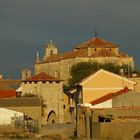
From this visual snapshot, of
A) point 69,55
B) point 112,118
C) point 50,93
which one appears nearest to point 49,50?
point 69,55

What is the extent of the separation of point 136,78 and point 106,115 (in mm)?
24283

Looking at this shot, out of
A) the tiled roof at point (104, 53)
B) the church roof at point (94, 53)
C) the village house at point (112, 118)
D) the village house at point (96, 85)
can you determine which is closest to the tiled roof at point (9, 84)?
the church roof at point (94, 53)

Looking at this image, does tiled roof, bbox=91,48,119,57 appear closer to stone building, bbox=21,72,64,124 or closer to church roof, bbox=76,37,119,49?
church roof, bbox=76,37,119,49

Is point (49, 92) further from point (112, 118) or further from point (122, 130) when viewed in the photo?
point (122, 130)

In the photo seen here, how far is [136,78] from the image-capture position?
79125 mm

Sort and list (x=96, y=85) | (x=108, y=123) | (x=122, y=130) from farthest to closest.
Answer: (x=96, y=85)
(x=108, y=123)
(x=122, y=130)

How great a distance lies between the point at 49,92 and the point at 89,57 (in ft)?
91.9

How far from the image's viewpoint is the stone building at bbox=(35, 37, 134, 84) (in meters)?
110

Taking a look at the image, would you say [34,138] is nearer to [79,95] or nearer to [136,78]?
[79,95]

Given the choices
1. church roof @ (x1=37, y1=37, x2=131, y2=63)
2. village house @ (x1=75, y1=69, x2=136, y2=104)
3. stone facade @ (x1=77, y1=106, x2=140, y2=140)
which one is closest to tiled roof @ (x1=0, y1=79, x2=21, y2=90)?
church roof @ (x1=37, y1=37, x2=131, y2=63)

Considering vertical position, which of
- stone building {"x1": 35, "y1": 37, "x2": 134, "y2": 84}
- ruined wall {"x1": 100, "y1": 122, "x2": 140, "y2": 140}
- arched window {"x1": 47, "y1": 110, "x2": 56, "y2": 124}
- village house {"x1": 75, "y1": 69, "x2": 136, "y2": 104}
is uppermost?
stone building {"x1": 35, "y1": 37, "x2": 134, "y2": 84}

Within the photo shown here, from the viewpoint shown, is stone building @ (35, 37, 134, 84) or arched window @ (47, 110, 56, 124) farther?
stone building @ (35, 37, 134, 84)

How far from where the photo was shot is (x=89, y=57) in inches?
4360

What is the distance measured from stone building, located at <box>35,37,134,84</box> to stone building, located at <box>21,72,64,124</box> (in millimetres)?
26049
